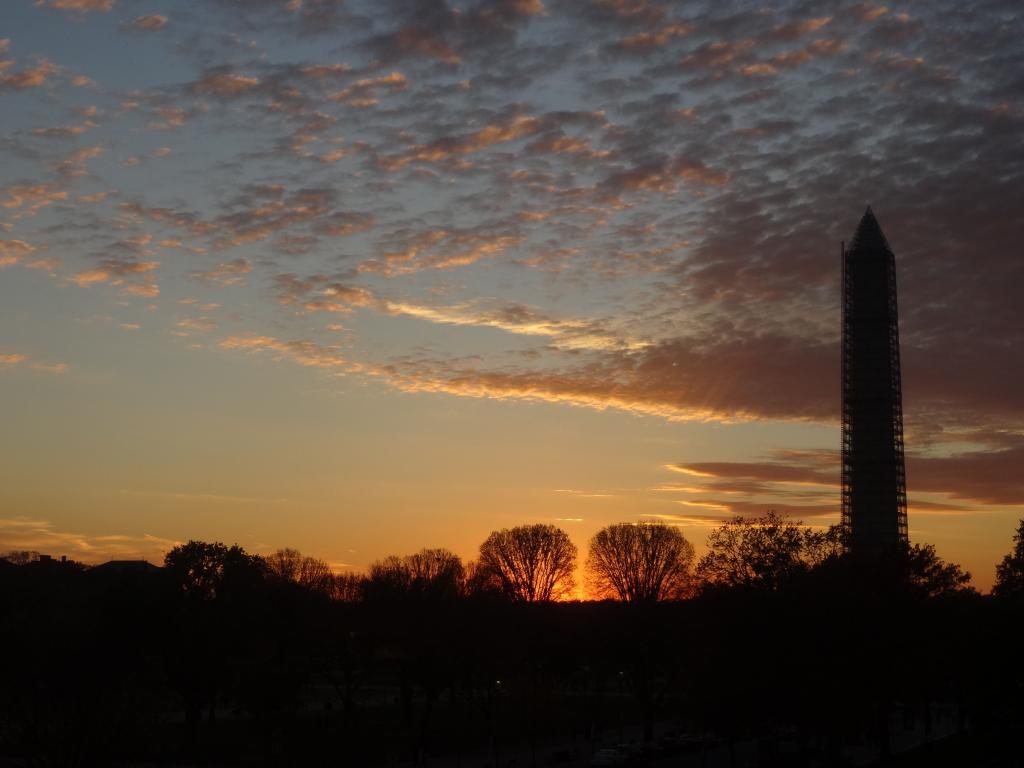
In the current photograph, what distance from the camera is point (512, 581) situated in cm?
11719

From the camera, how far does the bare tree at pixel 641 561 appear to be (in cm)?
10419

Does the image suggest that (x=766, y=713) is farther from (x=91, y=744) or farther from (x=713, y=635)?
(x=91, y=744)

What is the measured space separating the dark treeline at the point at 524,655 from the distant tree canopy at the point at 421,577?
0.51 m

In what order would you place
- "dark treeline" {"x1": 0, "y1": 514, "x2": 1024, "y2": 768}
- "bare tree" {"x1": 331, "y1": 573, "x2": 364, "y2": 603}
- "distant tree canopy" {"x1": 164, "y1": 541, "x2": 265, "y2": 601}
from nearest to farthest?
1. "dark treeline" {"x1": 0, "y1": 514, "x2": 1024, "y2": 768}
2. "distant tree canopy" {"x1": 164, "y1": 541, "x2": 265, "y2": 601}
3. "bare tree" {"x1": 331, "y1": 573, "x2": 364, "y2": 603}

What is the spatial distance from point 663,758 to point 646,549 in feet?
123

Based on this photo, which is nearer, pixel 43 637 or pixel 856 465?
pixel 43 637

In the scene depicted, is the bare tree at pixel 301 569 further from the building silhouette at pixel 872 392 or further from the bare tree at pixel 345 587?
the building silhouette at pixel 872 392

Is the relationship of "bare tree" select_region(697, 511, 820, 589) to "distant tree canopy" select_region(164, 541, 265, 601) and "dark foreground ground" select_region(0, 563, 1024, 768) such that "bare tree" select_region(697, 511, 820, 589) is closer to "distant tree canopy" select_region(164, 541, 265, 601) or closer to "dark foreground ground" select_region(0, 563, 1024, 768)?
"dark foreground ground" select_region(0, 563, 1024, 768)

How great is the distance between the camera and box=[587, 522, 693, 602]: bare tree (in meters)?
104

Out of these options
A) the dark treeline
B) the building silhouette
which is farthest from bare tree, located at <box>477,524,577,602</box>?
the building silhouette

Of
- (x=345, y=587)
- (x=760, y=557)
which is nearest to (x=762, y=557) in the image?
(x=760, y=557)

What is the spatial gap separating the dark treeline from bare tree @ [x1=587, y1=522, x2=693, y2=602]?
7.8 inches

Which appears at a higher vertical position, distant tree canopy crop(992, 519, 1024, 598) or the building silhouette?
the building silhouette

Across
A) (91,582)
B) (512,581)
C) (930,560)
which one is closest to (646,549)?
(512,581)
